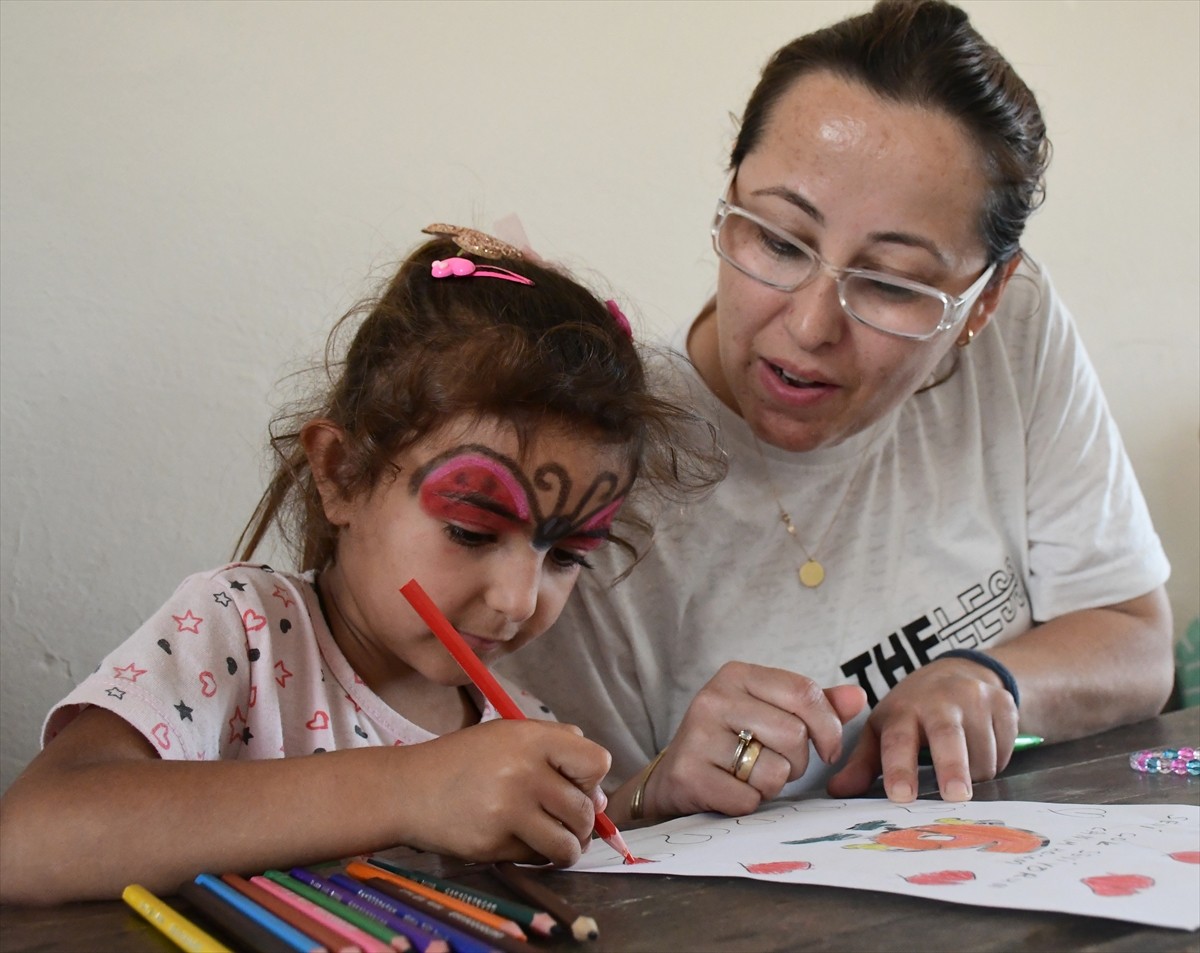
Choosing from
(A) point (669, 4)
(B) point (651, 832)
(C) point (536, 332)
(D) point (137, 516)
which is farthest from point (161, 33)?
(B) point (651, 832)

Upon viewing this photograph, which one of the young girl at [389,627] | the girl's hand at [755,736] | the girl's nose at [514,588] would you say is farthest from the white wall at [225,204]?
the girl's hand at [755,736]

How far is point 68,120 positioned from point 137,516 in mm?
442

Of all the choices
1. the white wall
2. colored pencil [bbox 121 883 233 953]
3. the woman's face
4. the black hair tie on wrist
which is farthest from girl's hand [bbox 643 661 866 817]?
the white wall

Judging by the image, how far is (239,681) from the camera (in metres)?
0.97

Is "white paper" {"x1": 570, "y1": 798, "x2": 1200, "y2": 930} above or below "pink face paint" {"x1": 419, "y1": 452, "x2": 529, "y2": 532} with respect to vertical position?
below

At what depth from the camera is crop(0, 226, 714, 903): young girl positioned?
757 millimetres

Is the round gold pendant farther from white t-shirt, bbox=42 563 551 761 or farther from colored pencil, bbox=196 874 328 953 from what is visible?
colored pencil, bbox=196 874 328 953

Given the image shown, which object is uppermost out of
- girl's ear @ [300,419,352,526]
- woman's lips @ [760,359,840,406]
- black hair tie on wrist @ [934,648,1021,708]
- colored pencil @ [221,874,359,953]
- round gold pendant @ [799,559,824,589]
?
woman's lips @ [760,359,840,406]

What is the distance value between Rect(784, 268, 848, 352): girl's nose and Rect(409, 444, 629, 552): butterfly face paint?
12.1 inches

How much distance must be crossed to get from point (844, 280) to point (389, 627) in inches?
21.3

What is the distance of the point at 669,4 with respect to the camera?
1814 mm

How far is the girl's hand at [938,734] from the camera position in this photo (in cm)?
101

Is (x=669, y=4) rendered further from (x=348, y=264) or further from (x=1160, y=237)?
(x=1160, y=237)

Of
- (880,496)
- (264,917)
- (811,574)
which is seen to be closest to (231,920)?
(264,917)
